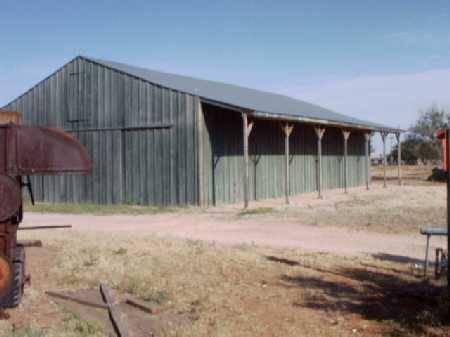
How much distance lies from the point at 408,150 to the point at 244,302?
62.6 m

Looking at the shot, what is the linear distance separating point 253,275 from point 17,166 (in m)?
3.27

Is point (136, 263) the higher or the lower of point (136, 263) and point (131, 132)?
the lower

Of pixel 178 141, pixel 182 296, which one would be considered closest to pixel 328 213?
pixel 178 141

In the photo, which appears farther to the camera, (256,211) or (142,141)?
(142,141)

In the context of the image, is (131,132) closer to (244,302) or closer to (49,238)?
(49,238)

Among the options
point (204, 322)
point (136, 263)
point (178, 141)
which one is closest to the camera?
point (204, 322)

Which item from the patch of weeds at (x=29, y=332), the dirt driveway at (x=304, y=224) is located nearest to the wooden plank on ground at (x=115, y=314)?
the patch of weeds at (x=29, y=332)

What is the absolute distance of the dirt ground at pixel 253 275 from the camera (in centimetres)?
508

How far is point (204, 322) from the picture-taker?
5160 mm

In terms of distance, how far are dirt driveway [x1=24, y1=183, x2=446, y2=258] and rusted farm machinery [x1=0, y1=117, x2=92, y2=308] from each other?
5.12 metres

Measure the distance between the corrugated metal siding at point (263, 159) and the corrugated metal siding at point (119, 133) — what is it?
86cm

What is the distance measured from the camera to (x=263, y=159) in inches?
833

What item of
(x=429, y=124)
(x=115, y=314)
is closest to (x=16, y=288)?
(x=115, y=314)

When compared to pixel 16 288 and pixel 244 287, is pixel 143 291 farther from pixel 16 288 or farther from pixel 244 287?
pixel 16 288
